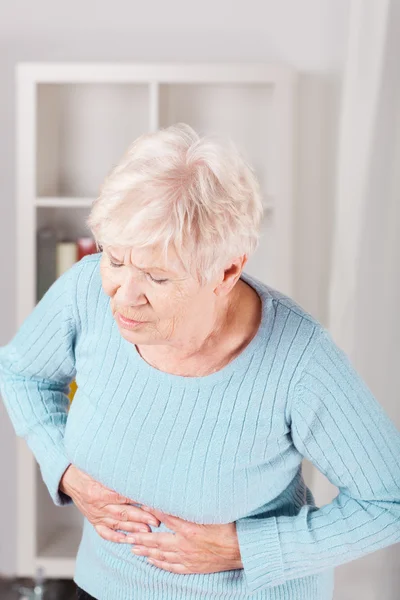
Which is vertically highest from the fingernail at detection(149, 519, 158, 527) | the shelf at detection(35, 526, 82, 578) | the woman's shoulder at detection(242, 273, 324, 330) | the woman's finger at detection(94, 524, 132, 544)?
the woman's shoulder at detection(242, 273, 324, 330)

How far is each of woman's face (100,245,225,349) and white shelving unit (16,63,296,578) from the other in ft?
4.18

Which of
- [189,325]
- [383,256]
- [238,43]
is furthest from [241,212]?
[238,43]

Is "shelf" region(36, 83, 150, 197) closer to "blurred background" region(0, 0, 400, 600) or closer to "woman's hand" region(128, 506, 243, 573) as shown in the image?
"blurred background" region(0, 0, 400, 600)

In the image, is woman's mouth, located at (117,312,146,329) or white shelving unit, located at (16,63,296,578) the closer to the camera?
woman's mouth, located at (117,312,146,329)

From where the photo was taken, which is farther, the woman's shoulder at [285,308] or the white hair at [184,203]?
the woman's shoulder at [285,308]

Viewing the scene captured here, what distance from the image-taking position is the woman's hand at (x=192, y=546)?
1168mm

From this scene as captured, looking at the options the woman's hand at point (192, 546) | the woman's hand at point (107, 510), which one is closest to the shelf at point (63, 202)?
the woman's hand at point (107, 510)

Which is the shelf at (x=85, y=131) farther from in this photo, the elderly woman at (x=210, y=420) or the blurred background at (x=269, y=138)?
the elderly woman at (x=210, y=420)

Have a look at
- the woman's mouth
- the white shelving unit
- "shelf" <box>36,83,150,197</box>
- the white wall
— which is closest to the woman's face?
the woman's mouth

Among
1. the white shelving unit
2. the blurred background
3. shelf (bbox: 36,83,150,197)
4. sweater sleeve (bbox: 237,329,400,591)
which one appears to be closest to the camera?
sweater sleeve (bbox: 237,329,400,591)

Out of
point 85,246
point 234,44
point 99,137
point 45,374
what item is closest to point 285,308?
point 45,374

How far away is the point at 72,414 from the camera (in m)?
1.26

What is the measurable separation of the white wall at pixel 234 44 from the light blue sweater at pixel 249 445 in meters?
1.36

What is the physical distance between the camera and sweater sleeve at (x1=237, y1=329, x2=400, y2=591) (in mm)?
1112
